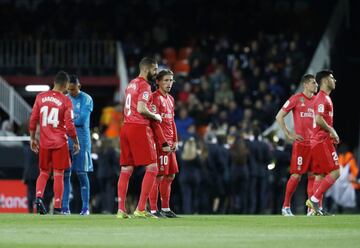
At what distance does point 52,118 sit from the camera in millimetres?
20828

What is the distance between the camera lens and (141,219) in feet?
62.8

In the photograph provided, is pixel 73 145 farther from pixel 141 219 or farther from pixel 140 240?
pixel 140 240

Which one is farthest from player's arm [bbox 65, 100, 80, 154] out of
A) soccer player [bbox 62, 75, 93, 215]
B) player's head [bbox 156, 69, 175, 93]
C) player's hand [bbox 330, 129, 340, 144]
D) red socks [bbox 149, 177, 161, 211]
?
player's hand [bbox 330, 129, 340, 144]

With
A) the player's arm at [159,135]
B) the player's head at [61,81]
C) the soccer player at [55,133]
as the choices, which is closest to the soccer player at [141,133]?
the player's arm at [159,135]

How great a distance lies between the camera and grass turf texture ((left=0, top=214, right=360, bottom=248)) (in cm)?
1484

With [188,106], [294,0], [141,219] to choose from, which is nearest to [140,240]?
[141,219]

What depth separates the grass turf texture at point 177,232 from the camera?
14.8 m

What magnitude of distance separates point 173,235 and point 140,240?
853 millimetres

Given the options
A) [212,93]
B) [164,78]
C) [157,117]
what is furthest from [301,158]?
[212,93]

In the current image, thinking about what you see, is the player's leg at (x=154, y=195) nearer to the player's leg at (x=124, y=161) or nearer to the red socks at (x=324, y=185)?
the player's leg at (x=124, y=161)

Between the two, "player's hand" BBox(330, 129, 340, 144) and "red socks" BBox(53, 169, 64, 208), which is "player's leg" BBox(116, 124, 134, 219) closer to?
"red socks" BBox(53, 169, 64, 208)

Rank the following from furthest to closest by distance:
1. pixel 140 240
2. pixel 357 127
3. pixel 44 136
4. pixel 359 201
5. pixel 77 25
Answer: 1. pixel 77 25
2. pixel 357 127
3. pixel 359 201
4. pixel 44 136
5. pixel 140 240

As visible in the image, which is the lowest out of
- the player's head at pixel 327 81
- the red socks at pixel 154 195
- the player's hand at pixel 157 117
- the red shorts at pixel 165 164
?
the red socks at pixel 154 195

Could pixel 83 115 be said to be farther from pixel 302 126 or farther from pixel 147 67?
pixel 302 126
